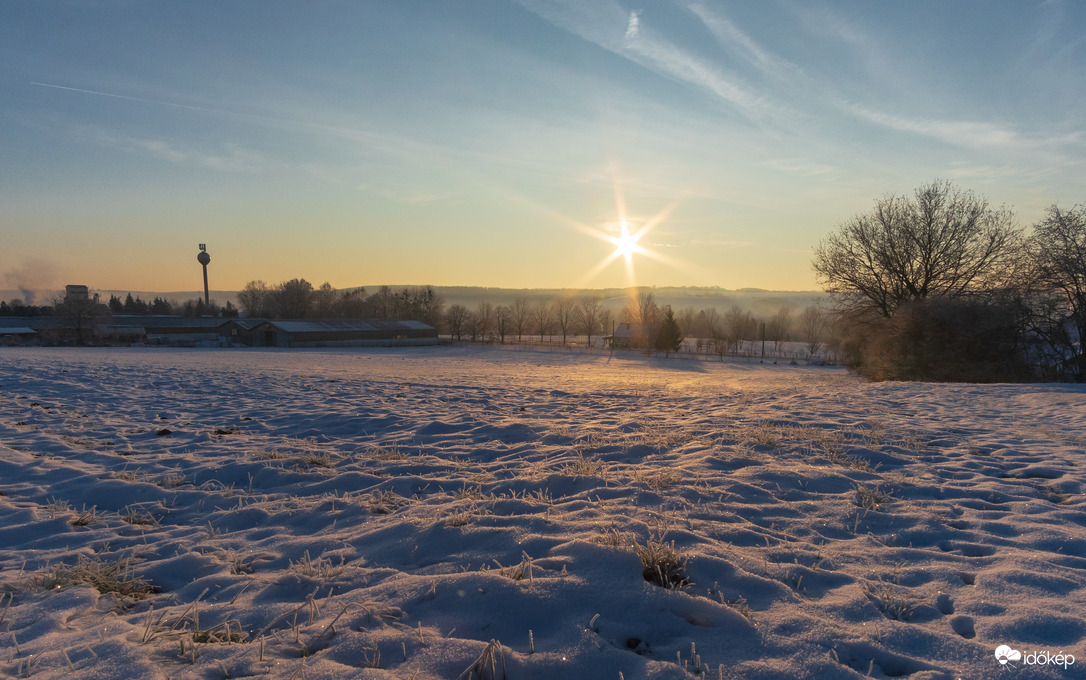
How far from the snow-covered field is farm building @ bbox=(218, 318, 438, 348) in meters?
61.7

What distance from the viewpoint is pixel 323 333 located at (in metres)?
67.1

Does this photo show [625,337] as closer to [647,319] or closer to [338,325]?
[647,319]

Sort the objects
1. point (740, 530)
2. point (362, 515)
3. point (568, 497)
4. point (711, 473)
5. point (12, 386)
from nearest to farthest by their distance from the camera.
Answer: point (740, 530), point (362, 515), point (568, 497), point (711, 473), point (12, 386)

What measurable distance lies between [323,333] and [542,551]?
69.9 metres

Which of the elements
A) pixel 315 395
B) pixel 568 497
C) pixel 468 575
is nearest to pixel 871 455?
pixel 568 497

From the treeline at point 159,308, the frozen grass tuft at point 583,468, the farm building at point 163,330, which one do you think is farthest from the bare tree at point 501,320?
the frozen grass tuft at point 583,468

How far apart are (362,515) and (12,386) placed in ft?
40.3

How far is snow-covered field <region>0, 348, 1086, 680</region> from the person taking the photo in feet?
8.01

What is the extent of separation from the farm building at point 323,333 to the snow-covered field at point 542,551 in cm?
6174

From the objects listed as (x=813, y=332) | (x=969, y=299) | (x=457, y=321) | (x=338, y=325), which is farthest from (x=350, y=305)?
(x=969, y=299)

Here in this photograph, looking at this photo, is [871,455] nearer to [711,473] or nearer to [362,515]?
[711,473]

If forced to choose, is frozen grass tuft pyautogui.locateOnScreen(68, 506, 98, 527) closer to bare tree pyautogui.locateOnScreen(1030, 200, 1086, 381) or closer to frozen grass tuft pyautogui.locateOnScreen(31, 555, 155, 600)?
frozen grass tuft pyautogui.locateOnScreen(31, 555, 155, 600)

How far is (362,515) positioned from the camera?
4.50m

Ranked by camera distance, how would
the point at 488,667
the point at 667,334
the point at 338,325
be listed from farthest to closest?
the point at 338,325 < the point at 667,334 < the point at 488,667
